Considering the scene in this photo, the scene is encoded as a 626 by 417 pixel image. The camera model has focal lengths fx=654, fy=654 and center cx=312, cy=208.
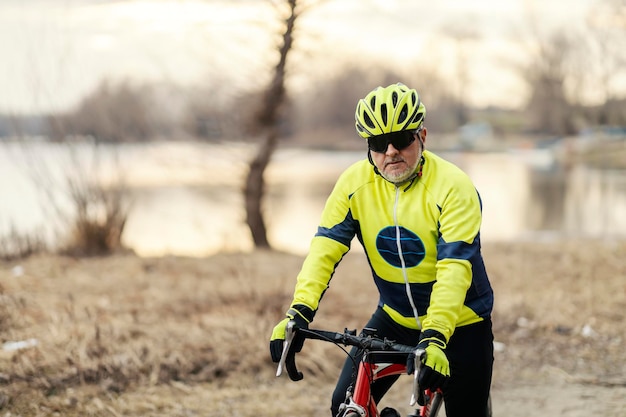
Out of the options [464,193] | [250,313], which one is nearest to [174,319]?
[250,313]

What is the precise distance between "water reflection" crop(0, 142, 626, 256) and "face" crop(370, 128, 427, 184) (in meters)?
8.46

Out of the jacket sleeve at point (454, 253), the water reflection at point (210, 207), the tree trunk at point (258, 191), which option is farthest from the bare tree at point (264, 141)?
the jacket sleeve at point (454, 253)

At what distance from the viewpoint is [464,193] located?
2.82 meters

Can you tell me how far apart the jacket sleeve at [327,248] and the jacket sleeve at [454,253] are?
45cm

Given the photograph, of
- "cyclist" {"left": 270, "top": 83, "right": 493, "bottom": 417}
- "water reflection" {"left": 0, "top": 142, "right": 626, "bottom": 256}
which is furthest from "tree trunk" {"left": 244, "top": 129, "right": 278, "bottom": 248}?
"cyclist" {"left": 270, "top": 83, "right": 493, "bottom": 417}

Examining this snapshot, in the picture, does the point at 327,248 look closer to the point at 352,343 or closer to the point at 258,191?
the point at 352,343

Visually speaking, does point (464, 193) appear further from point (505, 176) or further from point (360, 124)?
point (505, 176)

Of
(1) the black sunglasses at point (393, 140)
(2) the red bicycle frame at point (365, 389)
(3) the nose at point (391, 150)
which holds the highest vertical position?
(1) the black sunglasses at point (393, 140)

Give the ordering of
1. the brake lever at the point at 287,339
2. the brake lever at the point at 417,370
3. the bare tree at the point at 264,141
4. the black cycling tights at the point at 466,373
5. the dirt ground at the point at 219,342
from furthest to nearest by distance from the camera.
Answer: the bare tree at the point at 264,141
the dirt ground at the point at 219,342
the black cycling tights at the point at 466,373
the brake lever at the point at 287,339
the brake lever at the point at 417,370

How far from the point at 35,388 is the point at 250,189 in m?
7.63

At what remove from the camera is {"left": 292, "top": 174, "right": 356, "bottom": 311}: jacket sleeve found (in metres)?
2.92

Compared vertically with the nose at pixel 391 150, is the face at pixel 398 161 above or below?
below

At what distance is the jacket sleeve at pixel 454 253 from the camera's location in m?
2.67

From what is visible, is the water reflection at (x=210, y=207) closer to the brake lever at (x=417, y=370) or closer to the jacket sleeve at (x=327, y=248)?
the jacket sleeve at (x=327, y=248)
